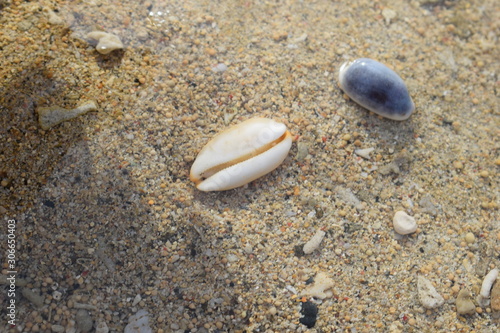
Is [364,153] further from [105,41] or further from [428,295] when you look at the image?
[105,41]

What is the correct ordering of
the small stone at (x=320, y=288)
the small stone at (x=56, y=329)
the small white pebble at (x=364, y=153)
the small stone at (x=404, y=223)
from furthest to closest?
the small white pebble at (x=364, y=153) < the small stone at (x=404, y=223) < the small stone at (x=320, y=288) < the small stone at (x=56, y=329)

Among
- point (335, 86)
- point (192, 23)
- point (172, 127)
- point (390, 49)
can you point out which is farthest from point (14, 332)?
point (390, 49)

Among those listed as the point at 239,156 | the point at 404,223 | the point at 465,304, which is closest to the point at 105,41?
the point at 239,156

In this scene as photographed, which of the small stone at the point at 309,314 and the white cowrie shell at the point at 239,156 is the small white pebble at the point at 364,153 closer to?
the white cowrie shell at the point at 239,156

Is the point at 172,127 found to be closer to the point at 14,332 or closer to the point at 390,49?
the point at 14,332

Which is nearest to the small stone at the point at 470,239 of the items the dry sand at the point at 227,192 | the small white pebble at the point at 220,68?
the dry sand at the point at 227,192

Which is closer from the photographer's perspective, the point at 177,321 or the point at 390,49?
the point at 177,321
